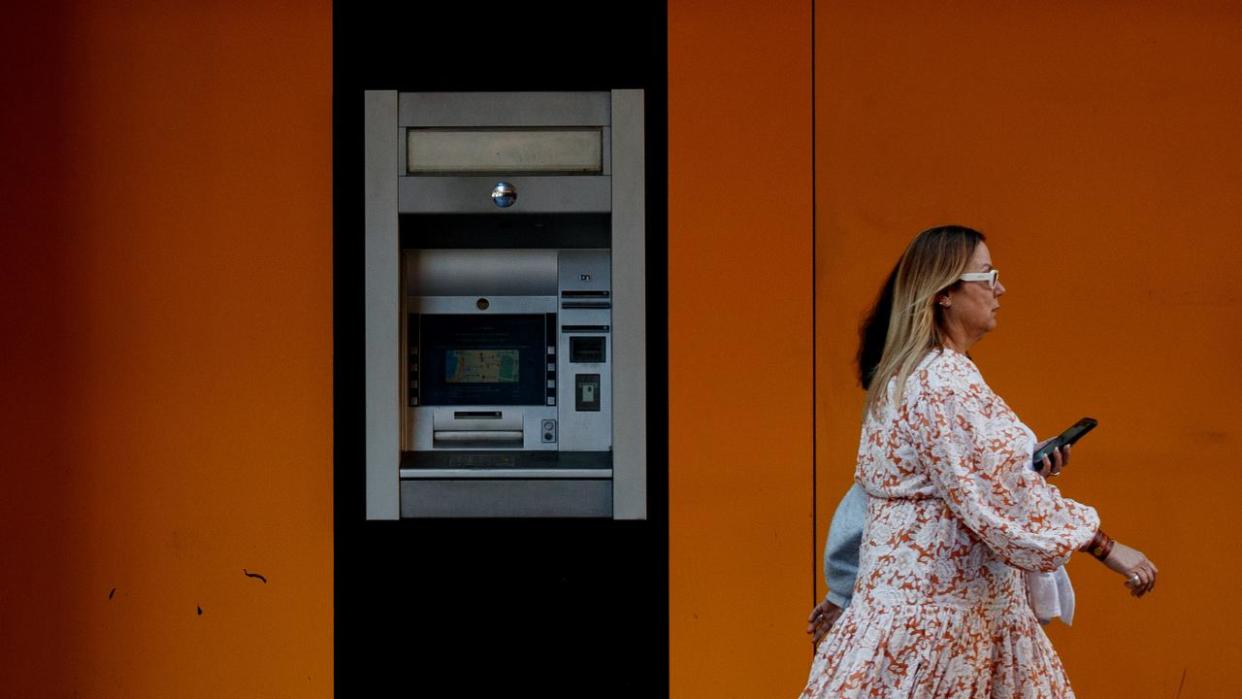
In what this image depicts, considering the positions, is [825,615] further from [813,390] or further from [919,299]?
[813,390]

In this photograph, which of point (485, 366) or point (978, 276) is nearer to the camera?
point (978, 276)

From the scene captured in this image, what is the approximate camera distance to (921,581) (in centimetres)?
204

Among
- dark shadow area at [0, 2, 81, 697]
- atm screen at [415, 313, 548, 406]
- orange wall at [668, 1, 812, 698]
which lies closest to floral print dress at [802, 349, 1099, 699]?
orange wall at [668, 1, 812, 698]

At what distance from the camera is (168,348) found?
126 inches

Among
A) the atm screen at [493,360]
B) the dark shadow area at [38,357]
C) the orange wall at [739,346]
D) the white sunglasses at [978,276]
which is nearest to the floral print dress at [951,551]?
the white sunglasses at [978,276]

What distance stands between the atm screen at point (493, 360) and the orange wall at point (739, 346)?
385mm

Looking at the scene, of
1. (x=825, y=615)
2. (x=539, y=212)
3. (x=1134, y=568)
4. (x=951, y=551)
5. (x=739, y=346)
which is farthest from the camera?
(x=739, y=346)

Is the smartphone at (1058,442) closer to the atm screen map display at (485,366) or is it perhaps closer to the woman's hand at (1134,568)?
the woman's hand at (1134,568)

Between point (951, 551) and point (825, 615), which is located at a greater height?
point (951, 551)

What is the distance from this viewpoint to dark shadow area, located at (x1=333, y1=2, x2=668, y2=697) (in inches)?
122

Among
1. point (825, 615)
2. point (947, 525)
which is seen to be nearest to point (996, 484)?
point (947, 525)

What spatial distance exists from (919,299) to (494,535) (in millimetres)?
1498

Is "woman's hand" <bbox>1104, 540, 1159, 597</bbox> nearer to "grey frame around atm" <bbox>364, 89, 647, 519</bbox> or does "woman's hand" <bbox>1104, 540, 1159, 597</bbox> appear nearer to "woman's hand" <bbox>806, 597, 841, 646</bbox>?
"woman's hand" <bbox>806, 597, 841, 646</bbox>

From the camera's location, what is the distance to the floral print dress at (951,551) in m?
1.96
